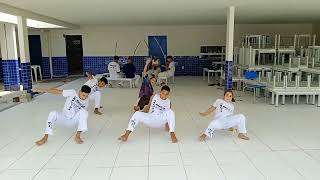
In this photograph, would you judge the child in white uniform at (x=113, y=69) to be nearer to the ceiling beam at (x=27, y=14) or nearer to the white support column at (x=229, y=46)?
the ceiling beam at (x=27, y=14)

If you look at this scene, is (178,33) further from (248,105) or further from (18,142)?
(18,142)

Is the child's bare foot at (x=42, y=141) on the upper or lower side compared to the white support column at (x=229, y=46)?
lower

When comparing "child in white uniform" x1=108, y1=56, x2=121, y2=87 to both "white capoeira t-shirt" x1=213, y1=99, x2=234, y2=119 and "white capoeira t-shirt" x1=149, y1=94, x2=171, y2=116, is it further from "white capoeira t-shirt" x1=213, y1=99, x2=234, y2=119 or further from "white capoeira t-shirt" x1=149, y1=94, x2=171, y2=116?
"white capoeira t-shirt" x1=213, y1=99, x2=234, y2=119

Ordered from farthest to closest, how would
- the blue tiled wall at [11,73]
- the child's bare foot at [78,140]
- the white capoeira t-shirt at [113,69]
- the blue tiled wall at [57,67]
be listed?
the blue tiled wall at [57,67] → the white capoeira t-shirt at [113,69] → the blue tiled wall at [11,73] → the child's bare foot at [78,140]

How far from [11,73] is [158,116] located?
5646mm

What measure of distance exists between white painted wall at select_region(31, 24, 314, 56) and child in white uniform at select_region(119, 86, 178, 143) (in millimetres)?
8385

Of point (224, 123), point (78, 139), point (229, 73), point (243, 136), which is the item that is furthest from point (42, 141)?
point (229, 73)

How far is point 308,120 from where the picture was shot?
5078 millimetres

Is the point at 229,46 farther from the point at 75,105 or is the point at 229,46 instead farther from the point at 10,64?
the point at 10,64

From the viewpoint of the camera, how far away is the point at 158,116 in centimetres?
396

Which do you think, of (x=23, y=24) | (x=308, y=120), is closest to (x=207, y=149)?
(x=308, y=120)

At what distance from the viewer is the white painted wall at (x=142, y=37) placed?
1197cm

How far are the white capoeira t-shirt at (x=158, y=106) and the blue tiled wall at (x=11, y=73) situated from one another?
526 cm

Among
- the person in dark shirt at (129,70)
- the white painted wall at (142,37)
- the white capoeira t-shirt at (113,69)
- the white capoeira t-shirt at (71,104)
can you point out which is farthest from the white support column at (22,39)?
the white painted wall at (142,37)
